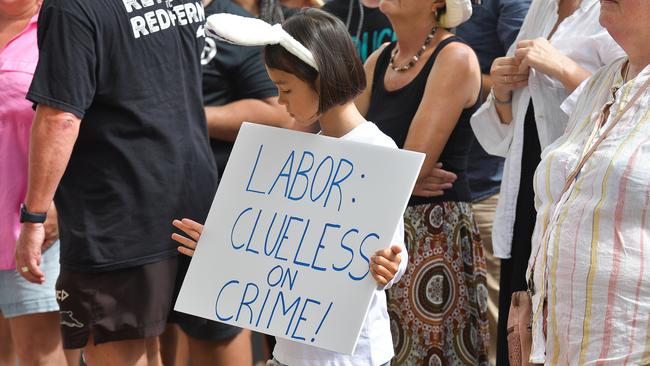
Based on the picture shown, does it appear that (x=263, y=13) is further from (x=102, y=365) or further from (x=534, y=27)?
(x=102, y=365)

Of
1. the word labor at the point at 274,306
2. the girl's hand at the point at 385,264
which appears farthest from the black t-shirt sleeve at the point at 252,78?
the girl's hand at the point at 385,264

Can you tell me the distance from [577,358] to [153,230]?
4.80 feet

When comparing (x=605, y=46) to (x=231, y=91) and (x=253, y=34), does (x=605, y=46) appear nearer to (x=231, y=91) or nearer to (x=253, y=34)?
(x=253, y=34)

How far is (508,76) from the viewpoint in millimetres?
3039

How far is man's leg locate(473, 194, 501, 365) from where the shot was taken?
3723 mm

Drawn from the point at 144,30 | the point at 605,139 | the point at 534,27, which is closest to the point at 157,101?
the point at 144,30

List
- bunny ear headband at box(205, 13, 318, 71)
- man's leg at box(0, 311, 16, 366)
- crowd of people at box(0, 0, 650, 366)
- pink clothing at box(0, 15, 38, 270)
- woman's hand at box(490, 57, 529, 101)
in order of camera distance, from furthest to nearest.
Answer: man's leg at box(0, 311, 16, 366) < pink clothing at box(0, 15, 38, 270) < woman's hand at box(490, 57, 529, 101) < crowd of people at box(0, 0, 650, 366) < bunny ear headband at box(205, 13, 318, 71)

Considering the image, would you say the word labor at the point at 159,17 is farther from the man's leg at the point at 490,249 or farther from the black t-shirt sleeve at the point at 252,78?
the man's leg at the point at 490,249

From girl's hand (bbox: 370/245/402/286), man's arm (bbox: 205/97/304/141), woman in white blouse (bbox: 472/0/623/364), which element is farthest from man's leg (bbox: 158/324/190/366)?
girl's hand (bbox: 370/245/402/286)

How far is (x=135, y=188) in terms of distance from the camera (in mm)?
3055

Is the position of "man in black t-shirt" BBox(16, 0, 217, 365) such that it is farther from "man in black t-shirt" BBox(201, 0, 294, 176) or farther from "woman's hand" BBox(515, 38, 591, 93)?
"woman's hand" BBox(515, 38, 591, 93)

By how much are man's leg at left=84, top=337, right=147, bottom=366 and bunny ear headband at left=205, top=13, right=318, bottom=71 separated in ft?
3.72

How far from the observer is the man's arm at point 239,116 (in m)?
3.72

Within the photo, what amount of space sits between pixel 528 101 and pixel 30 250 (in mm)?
1609
